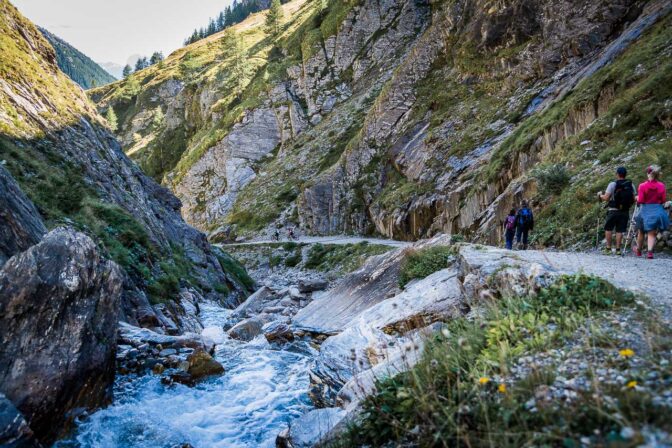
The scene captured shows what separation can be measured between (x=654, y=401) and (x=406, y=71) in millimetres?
47722

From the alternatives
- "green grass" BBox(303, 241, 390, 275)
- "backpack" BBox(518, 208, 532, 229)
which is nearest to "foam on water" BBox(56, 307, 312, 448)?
"backpack" BBox(518, 208, 532, 229)

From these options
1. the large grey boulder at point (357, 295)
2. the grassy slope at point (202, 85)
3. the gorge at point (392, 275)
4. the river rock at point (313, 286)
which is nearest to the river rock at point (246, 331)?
the gorge at point (392, 275)

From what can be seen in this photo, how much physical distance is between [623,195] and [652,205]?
85 cm

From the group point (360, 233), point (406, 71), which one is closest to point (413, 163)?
point (360, 233)

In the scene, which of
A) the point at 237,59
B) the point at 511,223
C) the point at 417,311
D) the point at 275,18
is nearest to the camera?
the point at 417,311

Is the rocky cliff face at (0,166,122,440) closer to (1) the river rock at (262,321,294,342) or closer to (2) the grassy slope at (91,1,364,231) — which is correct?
(1) the river rock at (262,321,294,342)

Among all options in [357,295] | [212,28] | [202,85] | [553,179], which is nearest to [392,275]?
[357,295]

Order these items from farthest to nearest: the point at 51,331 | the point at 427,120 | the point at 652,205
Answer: the point at 427,120 → the point at 652,205 → the point at 51,331

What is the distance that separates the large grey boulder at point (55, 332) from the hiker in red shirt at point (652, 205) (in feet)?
43.6

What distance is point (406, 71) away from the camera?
45.8m

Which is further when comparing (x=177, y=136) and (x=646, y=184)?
(x=177, y=136)

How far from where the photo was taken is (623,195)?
34.0 feet

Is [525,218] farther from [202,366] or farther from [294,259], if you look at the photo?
[294,259]

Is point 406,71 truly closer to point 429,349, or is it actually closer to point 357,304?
point 357,304
